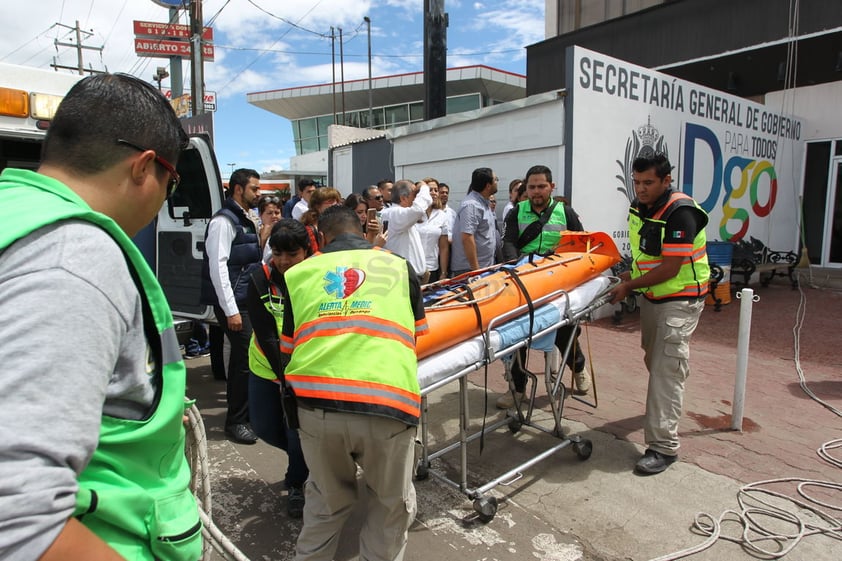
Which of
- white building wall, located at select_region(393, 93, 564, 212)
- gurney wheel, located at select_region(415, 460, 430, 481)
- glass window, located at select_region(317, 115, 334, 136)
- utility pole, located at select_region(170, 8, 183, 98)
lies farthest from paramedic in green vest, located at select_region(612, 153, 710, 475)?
glass window, located at select_region(317, 115, 334, 136)

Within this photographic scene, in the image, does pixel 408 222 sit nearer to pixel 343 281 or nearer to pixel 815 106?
pixel 343 281

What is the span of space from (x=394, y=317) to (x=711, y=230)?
9.69m

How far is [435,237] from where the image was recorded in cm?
635

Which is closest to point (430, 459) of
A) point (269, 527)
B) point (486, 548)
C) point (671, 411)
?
point (486, 548)

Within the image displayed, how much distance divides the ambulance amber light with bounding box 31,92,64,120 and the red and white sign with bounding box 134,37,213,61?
69.3 feet

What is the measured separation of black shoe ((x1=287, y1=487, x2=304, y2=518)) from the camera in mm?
3031

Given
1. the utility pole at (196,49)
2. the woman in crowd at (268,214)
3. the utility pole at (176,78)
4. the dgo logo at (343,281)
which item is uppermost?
the utility pole at (176,78)

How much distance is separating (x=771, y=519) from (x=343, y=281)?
2.73 metres

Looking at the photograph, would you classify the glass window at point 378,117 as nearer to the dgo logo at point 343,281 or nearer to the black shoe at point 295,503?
the black shoe at point 295,503

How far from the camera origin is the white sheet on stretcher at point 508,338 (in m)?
2.69

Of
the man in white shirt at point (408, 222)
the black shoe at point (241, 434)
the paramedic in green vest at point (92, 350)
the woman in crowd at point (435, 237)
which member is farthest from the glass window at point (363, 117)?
the paramedic in green vest at point (92, 350)

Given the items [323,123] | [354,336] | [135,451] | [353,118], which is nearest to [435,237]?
[354,336]

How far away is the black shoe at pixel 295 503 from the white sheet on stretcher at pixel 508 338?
1.09 metres

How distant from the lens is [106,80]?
1005mm
